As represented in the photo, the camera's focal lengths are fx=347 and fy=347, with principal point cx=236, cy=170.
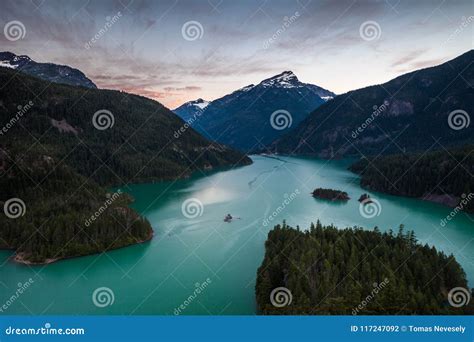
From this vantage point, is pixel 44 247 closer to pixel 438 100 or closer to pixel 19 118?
pixel 19 118

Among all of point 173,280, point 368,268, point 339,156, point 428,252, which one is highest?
point 339,156

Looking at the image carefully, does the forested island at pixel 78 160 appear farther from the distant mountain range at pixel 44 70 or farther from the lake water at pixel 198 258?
the distant mountain range at pixel 44 70

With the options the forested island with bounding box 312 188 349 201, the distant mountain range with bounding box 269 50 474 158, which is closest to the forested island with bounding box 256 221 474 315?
the forested island with bounding box 312 188 349 201

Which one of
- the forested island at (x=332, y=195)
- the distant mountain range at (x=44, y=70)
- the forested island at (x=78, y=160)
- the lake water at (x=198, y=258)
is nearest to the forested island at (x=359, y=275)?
the lake water at (x=198, y=258)

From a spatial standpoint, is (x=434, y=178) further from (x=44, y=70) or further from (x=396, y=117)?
(x=44, y=70)

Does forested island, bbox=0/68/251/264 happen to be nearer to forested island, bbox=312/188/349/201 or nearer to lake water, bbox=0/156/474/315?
lake water, bbox=0/156/474/315

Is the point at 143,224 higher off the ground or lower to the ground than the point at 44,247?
higher

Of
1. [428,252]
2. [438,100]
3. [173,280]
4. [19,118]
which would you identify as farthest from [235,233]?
[438,100]
